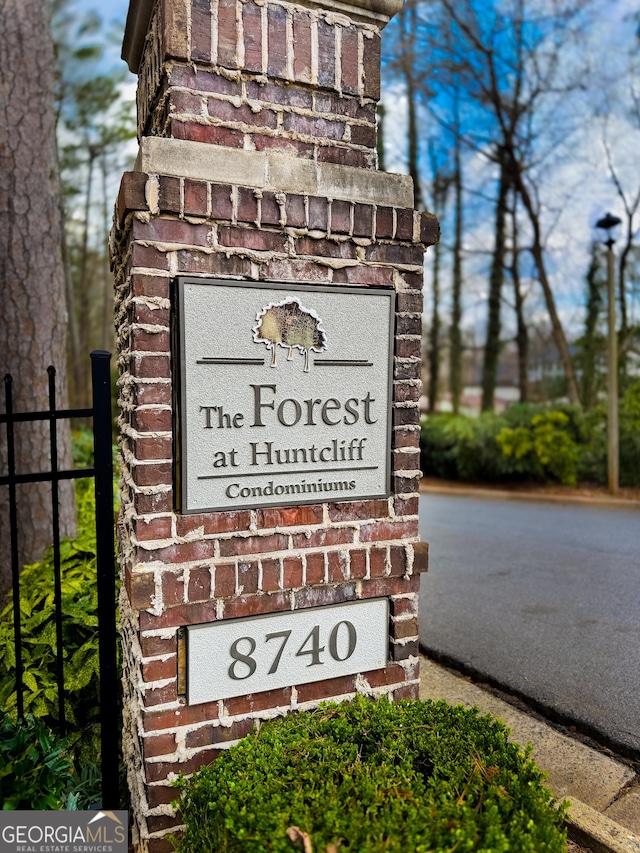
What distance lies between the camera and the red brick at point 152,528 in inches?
84.8

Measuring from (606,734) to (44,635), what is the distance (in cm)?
269

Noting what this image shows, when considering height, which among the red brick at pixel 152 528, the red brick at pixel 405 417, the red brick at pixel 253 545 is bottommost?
the red brick at pixel 253 545

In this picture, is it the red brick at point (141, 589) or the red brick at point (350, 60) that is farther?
the red brick at point (350, 60)

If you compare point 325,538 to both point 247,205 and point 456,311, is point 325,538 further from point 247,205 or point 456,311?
point 456,311

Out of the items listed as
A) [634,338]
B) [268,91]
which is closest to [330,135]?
[268,91]

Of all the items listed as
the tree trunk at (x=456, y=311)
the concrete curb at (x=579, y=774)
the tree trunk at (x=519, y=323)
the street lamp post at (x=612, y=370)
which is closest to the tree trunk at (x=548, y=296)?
the tree trunk at (x=519, y=323)

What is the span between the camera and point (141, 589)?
2.13 meters

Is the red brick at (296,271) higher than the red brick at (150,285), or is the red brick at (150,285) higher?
the red brick at (296,271)

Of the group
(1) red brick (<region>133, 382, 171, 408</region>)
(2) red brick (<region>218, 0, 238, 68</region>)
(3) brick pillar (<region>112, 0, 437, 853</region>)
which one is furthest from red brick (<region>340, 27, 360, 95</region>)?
(1) red brick (<region>133, 382, 171, 408</region>)

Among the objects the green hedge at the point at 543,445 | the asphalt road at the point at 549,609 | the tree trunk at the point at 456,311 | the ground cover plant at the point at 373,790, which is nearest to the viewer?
the ground cover plant at the point at 373,790

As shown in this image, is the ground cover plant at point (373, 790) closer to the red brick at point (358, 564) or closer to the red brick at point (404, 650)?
the red brick at point (404, 650)

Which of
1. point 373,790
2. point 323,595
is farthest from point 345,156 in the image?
point 373,790

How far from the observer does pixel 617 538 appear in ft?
23.9

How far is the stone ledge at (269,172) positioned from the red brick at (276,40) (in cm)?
33
